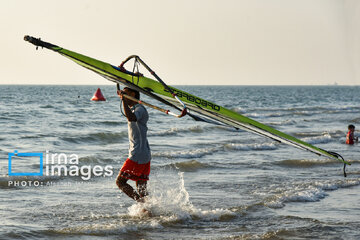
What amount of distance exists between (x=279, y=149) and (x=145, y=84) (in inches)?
388

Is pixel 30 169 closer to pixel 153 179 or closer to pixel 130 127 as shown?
pixel 153 179

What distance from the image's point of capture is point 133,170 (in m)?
7.30

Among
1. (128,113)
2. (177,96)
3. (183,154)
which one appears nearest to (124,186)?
(128,113)

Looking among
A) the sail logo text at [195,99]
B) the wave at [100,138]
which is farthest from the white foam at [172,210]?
the wave at [100,138]

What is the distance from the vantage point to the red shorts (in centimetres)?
728

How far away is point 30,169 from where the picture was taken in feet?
38.0

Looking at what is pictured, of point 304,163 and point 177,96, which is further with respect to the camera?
point 304,163

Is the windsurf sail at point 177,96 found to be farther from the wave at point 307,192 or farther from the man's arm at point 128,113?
the wave at point 307,192

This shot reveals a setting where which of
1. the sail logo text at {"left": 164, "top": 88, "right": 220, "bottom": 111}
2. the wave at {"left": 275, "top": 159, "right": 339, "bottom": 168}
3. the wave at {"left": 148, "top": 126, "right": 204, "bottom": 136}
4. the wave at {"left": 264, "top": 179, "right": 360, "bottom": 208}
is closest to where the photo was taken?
the sail logo text at {"left": 164, "top": 88, "right": 220, "bottom": 111}

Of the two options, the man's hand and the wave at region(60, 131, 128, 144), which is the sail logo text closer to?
the man's hand

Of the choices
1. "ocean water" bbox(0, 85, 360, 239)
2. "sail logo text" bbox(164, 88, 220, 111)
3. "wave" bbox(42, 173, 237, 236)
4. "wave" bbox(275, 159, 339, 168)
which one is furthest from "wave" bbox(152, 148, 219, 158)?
"sail logo text" bbox(164, 88, 220, 111)

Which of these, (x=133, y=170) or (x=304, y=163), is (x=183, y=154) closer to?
(x=304, y=163)

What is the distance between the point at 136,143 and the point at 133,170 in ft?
1.32

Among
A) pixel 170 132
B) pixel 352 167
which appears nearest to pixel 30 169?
pixel 352 167
